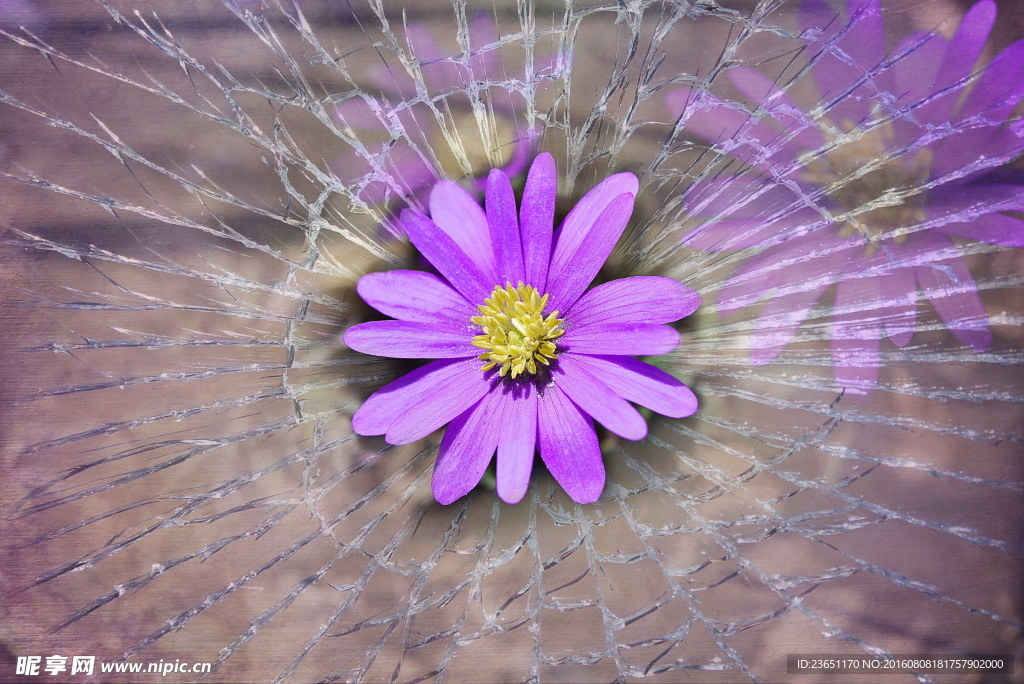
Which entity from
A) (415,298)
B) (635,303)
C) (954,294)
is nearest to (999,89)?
(954,294)

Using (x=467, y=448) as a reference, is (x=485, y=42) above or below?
above

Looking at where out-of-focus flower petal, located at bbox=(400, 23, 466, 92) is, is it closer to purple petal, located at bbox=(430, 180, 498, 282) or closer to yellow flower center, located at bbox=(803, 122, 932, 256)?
purple petal, located at bbox=(430, 180, 498, 282)

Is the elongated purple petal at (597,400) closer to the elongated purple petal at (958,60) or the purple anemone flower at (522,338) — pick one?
the purple anemone flower at (522,338)

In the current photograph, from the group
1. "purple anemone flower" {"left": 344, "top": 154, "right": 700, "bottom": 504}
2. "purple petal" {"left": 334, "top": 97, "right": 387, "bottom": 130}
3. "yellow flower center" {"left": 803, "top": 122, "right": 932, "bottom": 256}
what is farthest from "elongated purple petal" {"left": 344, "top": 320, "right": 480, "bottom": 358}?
"yellow flower center" {"left": 803, "top": 122, "right": 932, "bottom": 256}

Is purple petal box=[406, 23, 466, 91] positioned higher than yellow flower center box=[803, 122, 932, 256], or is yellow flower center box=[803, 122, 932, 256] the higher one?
purple petal box=[406, 23, 466, 91]

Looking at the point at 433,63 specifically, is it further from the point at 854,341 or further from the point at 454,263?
the point at 854,341

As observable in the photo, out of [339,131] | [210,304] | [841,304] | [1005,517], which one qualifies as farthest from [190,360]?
[1005,517]
